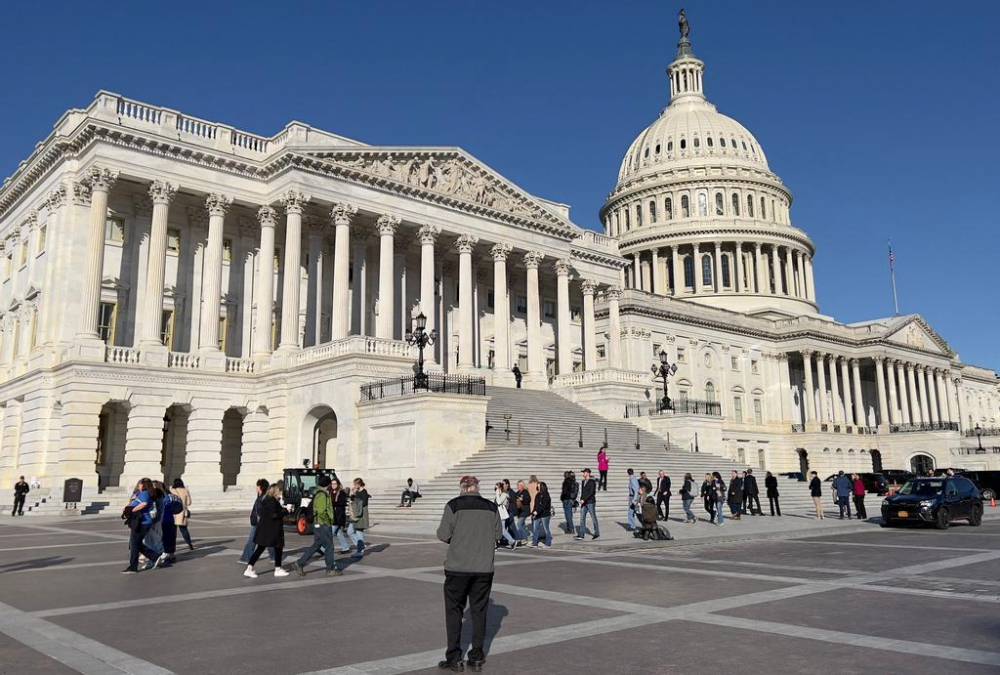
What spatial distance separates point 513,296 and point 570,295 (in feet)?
→ 21.3

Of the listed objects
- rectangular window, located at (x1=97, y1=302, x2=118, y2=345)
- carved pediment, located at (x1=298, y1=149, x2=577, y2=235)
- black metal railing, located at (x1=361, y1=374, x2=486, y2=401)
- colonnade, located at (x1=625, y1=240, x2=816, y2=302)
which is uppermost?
colonnade, located at (x1=625, y1=240, x2=816, y2=302)

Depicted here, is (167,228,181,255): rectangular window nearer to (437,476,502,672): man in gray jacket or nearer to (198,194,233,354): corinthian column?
(198,194,233,354): corinthian column

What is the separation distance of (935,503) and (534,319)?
30347 millimetres

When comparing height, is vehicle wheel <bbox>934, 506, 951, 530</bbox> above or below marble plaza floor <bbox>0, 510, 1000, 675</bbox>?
above

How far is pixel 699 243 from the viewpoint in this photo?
349 feet

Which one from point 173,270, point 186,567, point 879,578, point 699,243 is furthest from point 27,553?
point 699,243

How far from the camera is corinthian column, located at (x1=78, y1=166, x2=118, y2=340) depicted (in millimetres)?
38531

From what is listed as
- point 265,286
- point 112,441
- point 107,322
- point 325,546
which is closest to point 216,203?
point 265,286

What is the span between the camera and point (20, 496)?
111ft

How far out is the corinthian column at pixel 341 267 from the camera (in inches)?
1651

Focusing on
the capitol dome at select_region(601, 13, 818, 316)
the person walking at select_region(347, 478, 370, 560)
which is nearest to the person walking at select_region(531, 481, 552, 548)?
the person walking at select_region(347, 478, 370, 560)

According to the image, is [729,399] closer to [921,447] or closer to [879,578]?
[921,447]

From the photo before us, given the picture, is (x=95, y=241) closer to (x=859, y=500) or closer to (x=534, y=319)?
(x=534, y=319)

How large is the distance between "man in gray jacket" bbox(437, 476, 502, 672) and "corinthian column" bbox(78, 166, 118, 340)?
35.2 meters
